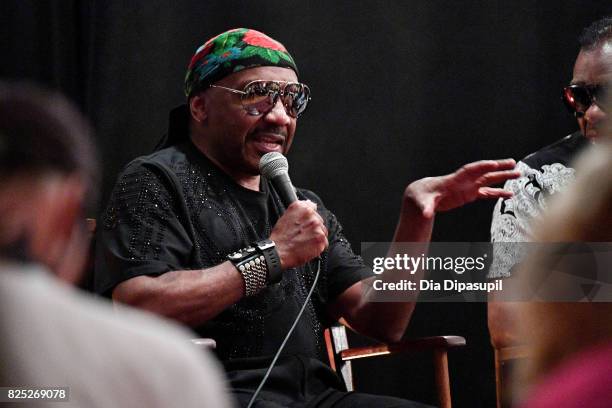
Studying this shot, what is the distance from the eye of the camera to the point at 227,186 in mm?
2234

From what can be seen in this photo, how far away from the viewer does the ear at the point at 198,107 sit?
234cm

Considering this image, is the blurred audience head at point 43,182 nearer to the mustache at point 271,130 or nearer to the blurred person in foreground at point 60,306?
the blurred person in foreground at point 60,306

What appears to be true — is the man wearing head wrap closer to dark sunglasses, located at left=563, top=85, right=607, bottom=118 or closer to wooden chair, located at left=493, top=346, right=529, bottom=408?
wooden chair, located at left=493, top=346, right=529, bottom=408

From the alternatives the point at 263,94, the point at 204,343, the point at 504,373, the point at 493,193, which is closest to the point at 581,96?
the point at 493,193

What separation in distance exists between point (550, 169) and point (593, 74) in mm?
311

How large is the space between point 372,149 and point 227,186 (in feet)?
3.44

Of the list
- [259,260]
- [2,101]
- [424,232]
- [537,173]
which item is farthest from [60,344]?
[537,173]

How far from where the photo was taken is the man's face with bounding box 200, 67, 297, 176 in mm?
2258

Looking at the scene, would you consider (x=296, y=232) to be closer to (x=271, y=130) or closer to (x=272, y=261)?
(x=272, y=261)

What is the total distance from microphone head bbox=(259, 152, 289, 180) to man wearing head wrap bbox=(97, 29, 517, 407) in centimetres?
10

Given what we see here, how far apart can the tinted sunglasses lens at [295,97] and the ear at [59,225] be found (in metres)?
1.68

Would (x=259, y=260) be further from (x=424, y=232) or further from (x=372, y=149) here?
(x=372, y=149)

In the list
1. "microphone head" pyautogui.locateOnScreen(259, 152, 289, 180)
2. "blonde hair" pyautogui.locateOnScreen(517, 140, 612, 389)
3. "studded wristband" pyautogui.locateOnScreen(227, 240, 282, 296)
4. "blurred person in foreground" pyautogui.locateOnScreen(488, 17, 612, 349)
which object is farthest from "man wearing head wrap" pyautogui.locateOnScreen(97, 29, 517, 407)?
"blonde hair" pyautogui.locateOnScreen(517, 140, 612, 389)

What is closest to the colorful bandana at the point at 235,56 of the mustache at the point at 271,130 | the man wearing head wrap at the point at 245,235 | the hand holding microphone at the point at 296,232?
the man wearing head wrap at the point at 245,235
